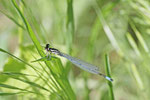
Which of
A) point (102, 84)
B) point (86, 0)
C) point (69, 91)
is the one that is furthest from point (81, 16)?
point (69, 91)

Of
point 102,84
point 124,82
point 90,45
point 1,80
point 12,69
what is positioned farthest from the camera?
point 124,82

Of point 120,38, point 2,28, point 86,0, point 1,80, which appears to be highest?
point 86,0

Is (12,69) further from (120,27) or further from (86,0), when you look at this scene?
(86,0)

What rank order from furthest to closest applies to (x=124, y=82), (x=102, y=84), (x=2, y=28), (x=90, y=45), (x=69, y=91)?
(x=2, y=28)
(x=124, y=82)
(x=102, y=84)
(x=90, y=45)
(x=69, y=91)

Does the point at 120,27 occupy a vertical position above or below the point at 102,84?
above

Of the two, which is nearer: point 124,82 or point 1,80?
point 1,80

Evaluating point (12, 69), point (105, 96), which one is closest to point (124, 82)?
point (105, 96)
